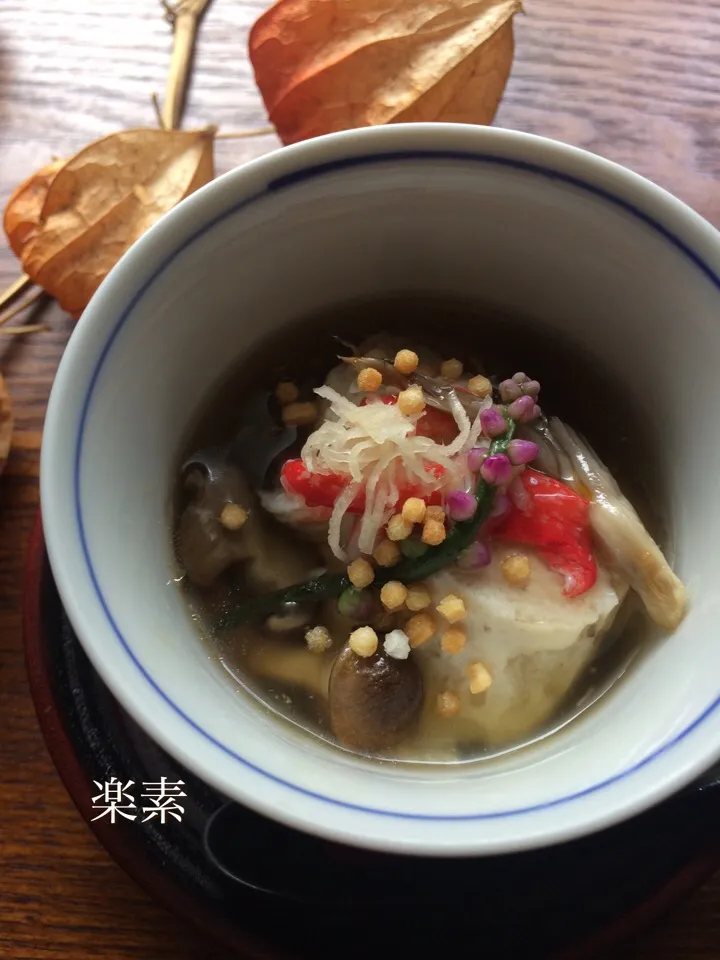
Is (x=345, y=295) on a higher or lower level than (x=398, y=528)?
higher

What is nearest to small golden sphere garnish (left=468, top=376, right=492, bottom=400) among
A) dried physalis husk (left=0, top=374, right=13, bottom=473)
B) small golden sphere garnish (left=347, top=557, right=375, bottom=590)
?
small golden sphere garnish (left=347, top=557, right=375, bottom=590)

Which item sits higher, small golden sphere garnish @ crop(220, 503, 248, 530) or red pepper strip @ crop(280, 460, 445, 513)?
red pepper strip @ crop(280, 460, 445, 513)

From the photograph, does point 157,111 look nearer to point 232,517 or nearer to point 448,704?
point 232,517

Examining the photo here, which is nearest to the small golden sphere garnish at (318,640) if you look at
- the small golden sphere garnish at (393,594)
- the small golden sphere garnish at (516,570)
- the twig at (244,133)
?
the small golden sphere garnish at (393,594)

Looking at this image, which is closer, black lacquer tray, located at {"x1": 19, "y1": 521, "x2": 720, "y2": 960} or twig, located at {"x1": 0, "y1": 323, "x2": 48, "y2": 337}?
black lacquer tray, located at {"x1": 19, "y1": 521, "x2": 720, "y2": 960}

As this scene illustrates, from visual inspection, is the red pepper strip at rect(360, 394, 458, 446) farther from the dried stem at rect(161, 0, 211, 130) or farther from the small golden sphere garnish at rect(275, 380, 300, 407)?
the dried stem at rect(161, 0, 211, 130)

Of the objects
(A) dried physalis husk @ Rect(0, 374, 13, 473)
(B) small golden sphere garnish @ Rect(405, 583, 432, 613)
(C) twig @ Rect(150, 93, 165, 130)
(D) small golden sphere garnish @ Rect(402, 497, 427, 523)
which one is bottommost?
Answer: (A) dried physalis husk @ Rect(0, 374, 13, 473)

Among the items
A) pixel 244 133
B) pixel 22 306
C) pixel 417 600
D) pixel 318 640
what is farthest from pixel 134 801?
pixel 244 133
